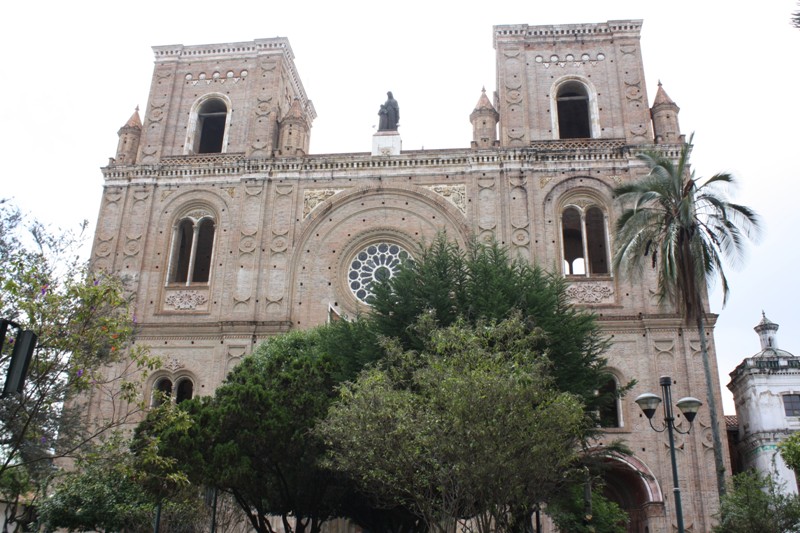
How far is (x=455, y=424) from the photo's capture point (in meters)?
13.4

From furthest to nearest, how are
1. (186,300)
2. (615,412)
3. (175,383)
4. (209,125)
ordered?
(209,125), (186,300), (175,383), (615,412)

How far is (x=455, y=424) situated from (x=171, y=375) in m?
16.8

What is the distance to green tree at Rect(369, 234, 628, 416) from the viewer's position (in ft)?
61.6

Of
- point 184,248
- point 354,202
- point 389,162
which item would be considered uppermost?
point 389,162

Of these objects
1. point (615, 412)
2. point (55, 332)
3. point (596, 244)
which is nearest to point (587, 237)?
point (596, 244)

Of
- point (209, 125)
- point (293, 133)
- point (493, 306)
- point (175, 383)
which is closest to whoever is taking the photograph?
point (493, 306)

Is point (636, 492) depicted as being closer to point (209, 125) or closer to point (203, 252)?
point (203, 252)

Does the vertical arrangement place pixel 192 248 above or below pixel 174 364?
above

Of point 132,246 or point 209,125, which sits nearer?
point 132,246

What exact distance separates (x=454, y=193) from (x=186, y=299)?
35.5ft

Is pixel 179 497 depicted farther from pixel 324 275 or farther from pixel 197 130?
pixel 197 130

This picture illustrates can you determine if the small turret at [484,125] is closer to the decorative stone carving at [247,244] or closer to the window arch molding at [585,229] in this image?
the window arch molding at [585,229]

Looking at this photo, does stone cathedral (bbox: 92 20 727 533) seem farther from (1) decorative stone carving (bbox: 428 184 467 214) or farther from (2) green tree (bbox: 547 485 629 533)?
(2) green tree (bbox: 547 485 629 533)

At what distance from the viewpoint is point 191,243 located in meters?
31.7
